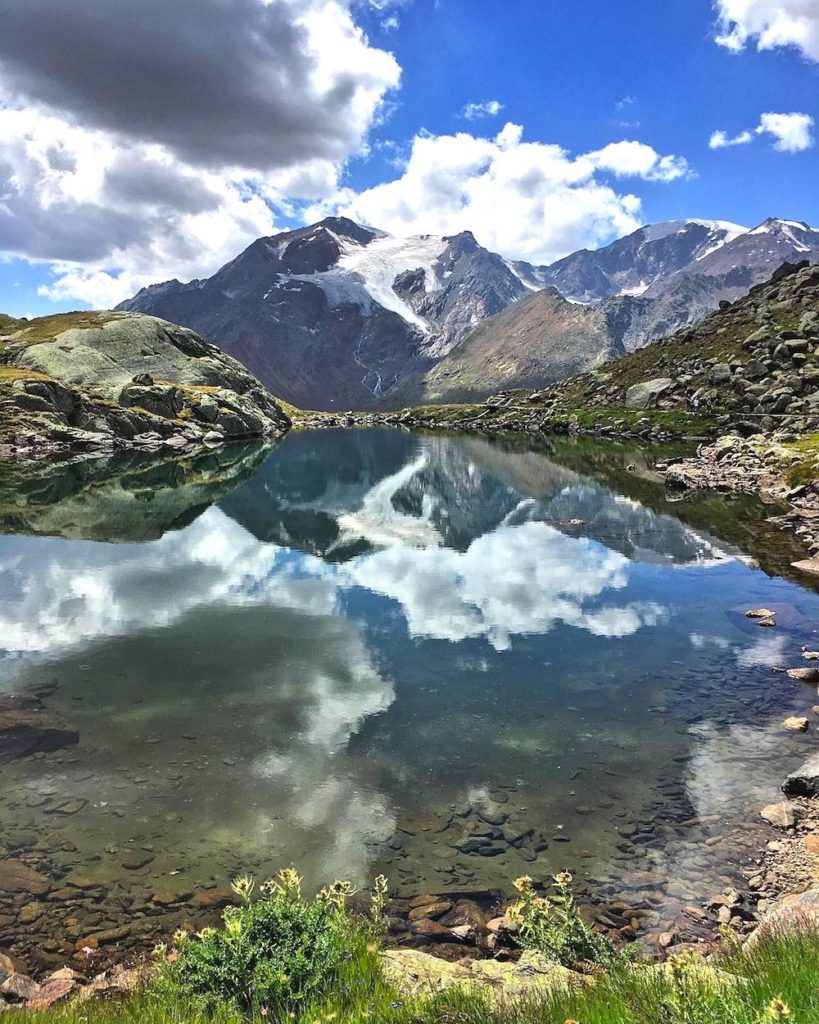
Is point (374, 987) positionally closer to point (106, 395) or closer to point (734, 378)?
point (734, 378)

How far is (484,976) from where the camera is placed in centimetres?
956

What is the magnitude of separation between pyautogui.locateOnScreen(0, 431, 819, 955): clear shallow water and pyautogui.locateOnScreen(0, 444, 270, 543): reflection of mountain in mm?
5154

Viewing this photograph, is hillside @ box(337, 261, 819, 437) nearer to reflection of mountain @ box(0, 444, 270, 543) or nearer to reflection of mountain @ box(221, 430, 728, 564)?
reflection of mountain @ box(221, 430, 728, 564)

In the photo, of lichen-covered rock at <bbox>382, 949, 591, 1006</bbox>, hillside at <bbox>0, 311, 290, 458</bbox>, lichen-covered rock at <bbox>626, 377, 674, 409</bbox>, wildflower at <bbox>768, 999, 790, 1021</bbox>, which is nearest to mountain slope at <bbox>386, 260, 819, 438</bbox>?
lichen-covered rock at <bbox>626, 377, 674, 409</bbox>

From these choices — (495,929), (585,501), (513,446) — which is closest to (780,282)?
(513,446)

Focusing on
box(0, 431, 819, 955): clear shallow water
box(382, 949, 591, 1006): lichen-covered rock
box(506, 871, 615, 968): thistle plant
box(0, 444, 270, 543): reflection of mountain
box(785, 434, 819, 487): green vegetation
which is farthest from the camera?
box(785, 434, 819, 487): green vegetation

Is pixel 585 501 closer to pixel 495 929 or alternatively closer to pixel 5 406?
pixel 495 929

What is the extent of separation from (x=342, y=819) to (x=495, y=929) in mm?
5052

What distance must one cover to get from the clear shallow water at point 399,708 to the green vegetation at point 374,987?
519cm

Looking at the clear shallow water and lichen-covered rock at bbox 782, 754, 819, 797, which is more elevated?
lichen-covered rock at bbox 782, 754, 819, 797

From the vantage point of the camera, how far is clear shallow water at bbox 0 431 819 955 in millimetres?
14648

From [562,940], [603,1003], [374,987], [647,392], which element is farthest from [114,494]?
[647,392]

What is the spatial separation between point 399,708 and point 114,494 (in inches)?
2648

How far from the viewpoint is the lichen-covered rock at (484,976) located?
25.9 ft
